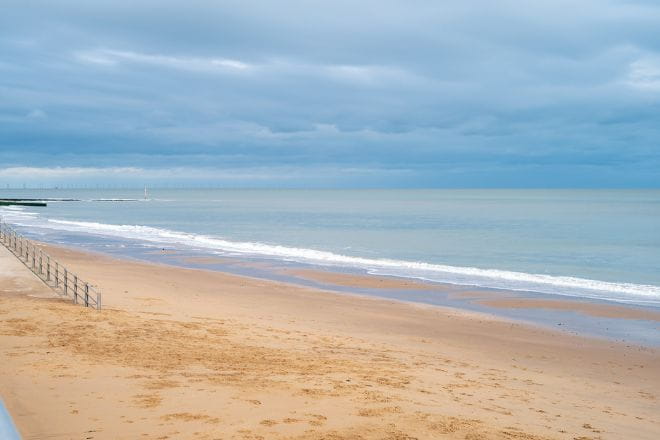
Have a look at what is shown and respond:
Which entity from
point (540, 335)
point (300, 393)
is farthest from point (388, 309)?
point (300, 393)

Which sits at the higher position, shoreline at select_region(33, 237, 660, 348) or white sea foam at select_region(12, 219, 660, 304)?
white sea foam at select_region(12, 219, 660, 304)

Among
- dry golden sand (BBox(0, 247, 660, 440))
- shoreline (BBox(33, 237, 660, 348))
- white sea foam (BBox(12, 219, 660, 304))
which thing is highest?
white sea foam (BBox(12, 219, 660, 304))

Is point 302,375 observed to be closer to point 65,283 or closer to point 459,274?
point 65,283

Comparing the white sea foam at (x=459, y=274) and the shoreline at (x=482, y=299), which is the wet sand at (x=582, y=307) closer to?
the shoreline at (x=482, y=299)

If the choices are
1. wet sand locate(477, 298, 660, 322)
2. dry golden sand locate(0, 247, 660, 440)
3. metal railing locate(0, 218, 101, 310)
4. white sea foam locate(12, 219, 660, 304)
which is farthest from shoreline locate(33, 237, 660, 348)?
metal railing locate(0, 218, 101, 310)

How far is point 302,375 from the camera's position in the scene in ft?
37.0

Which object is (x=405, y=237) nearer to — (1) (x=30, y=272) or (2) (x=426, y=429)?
(1) (x=30, y=272)

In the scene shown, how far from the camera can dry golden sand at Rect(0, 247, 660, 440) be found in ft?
28.5

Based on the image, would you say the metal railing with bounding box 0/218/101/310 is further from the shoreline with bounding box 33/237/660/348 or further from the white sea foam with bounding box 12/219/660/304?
the white sea foam with bounding box 12/219/660/304

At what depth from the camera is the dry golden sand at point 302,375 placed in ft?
28.5

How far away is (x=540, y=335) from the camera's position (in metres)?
17.6

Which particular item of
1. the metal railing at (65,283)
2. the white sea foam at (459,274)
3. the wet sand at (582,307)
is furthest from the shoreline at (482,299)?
the metal railing at (65,283)

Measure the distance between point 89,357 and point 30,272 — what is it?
12876mm

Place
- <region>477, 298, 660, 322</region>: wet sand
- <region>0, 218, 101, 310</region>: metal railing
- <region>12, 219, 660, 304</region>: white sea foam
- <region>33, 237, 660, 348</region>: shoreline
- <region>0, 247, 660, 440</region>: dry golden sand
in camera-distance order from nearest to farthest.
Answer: <region>0, 247, 660, 440</region>: dry golden sand, <region>0, 218, 101, 310</region>: metal railing, <region>33, 237, 660, 348</region>: shoreline, <region>477, 298, 660, 322</region>: wet sand, <region>12, 219, 660, 304</region>: white sea foam
